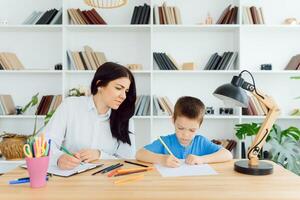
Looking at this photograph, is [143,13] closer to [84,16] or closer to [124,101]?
[84,16]

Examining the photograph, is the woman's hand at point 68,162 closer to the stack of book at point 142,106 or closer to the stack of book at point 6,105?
the stack of book at point 142,106

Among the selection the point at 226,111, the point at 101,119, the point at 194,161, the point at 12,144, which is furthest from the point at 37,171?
the point at 226,111

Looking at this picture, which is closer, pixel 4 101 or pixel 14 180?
pixel 14 180

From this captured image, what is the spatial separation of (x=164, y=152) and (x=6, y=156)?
2.09 meters

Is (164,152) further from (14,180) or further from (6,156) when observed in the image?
(6,156)

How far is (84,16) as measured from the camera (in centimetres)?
338

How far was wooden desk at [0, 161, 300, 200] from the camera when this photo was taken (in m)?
1.04

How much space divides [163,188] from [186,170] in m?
0.27

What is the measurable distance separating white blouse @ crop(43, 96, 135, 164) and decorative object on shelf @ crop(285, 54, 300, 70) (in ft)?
7.59

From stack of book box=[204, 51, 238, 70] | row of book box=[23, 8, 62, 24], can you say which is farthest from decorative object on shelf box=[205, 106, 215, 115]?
row of book box=[23, 8, 62, 24]

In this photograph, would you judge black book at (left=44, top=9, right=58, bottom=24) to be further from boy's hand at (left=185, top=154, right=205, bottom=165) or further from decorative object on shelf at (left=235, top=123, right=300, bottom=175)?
boy's hand at (left=185, top=154, right=205, bottom=165)

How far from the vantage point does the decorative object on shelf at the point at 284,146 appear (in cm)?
269

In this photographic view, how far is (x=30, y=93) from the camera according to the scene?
142 inches

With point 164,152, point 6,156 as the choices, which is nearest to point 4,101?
point 6,156
